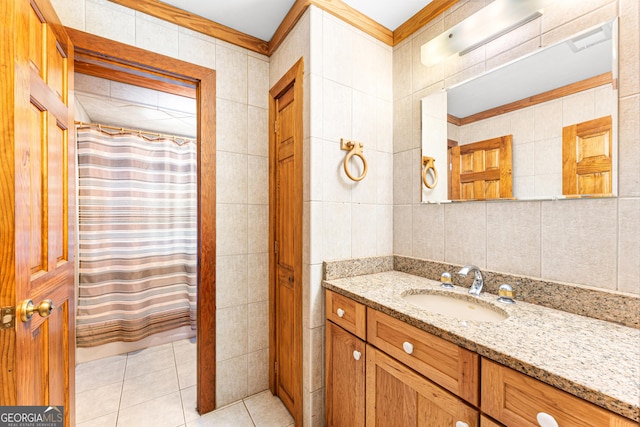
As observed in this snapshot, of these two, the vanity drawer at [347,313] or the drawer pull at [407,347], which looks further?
the vanity drawer at [347,313]

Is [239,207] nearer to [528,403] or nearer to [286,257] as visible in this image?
[286,257]

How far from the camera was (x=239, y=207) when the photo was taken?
1.76 meters

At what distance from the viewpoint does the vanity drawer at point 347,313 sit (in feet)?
3.83

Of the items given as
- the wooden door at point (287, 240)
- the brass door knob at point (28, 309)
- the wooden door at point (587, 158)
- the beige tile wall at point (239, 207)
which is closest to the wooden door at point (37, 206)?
the brass door knob at point (28, 309)

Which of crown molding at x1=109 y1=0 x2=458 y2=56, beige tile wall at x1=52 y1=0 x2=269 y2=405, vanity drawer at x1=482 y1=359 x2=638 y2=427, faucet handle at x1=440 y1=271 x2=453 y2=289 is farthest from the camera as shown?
beige tile wall at x1=52 y1=0 x2=269 y2=405

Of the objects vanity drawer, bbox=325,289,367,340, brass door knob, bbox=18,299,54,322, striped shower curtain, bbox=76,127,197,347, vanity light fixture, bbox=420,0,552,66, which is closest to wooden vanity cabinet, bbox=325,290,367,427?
vanity drawer, bbox=325,289,367,340

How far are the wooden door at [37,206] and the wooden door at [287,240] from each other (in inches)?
40.6

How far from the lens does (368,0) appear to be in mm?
1439

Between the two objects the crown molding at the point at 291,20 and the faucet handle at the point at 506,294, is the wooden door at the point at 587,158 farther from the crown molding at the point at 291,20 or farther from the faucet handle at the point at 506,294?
the crown molding at the point at 291,20

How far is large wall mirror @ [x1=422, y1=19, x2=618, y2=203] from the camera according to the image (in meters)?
0.94

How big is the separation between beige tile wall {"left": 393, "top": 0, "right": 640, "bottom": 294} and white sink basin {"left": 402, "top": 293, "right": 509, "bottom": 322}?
21 cm

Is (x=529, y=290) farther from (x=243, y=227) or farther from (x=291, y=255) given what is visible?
(x=243, y=227)

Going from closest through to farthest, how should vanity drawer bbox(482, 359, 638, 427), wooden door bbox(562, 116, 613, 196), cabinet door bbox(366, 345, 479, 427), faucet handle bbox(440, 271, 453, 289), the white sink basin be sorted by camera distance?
vanity drawer bbox(482, 359, 638, 427) < cabinet door bbox(366, 345, 479, 427) < wooden door bbox(562, 116, 613, 196) < the white sink basin < faucet handle bbox(440, 271, 453, 289)

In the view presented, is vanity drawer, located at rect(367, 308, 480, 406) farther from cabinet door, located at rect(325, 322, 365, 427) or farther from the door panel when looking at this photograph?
the door panel
